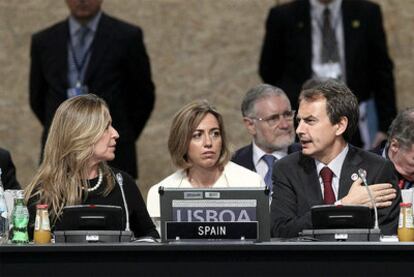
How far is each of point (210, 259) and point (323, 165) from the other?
4.22ft

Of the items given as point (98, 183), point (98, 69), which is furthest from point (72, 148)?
point (98, 69)

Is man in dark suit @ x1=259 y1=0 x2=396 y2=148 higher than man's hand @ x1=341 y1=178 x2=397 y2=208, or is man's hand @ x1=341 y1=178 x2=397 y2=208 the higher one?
man in dark suit @ x1=259 y1=0 x2=396 y2=148

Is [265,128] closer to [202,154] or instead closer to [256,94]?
[256,94]

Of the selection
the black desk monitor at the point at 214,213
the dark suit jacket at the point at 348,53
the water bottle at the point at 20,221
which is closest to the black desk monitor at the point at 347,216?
the black desk monitor at the point at 214,213

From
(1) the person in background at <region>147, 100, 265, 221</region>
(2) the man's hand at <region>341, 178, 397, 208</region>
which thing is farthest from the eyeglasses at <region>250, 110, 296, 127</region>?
(2) the man's hand at <region>341, 178, 397, 208</region>

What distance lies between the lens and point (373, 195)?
651 centimetres

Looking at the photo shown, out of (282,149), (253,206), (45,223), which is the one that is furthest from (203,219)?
(282,149)

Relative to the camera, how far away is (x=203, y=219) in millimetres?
5910

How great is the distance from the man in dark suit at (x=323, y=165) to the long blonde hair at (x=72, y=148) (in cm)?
82

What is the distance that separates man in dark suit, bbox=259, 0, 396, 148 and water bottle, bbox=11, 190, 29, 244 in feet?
11.2

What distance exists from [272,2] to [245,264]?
459 cm

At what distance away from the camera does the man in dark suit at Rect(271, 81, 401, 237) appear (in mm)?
6723

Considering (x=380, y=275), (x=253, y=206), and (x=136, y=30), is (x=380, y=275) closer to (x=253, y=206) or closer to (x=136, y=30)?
(x=253, y=206)

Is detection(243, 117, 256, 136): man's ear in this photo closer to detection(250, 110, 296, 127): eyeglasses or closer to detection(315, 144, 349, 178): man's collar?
detection(250, 110, 296, 127): eyeglasses
